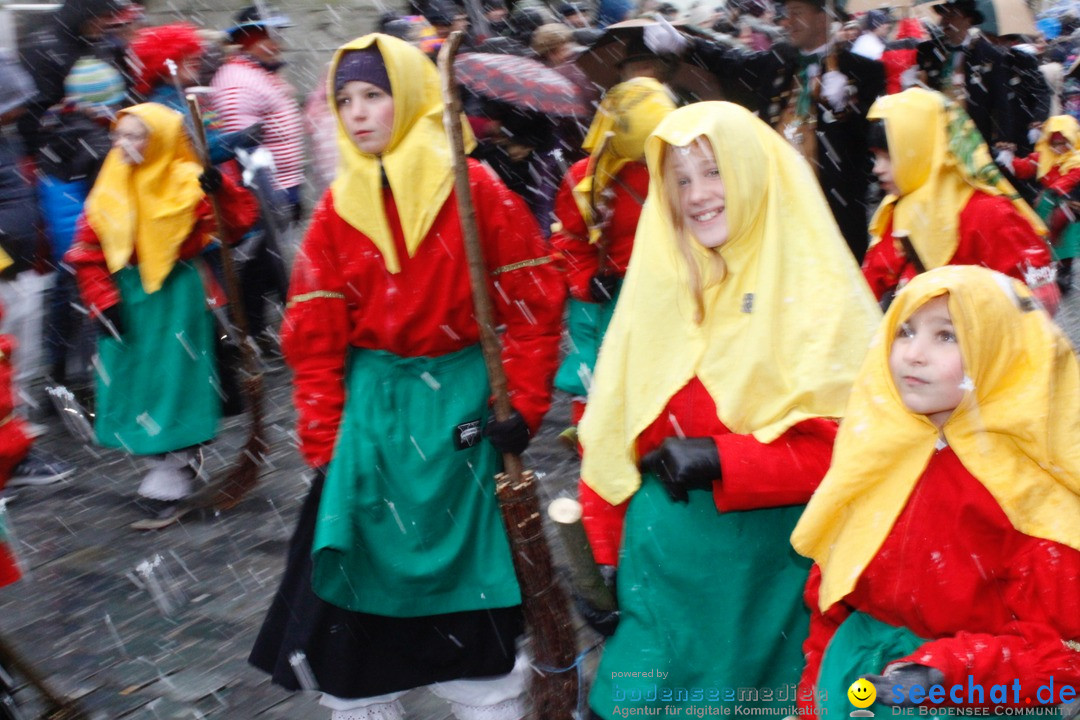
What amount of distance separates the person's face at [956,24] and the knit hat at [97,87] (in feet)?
17.5

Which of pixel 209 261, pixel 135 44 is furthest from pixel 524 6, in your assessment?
pixel 209 261

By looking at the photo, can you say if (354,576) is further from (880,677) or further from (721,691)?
(880,677)

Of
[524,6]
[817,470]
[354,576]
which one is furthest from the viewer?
[524,6]

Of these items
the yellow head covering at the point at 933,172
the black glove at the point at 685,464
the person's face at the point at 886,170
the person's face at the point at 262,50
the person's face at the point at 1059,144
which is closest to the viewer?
the black glove at the point at 685,464

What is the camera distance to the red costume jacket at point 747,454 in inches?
108

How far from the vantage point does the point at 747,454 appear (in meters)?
2.76

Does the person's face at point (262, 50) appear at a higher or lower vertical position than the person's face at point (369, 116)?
lower

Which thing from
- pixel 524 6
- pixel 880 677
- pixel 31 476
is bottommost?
pixel 31 476

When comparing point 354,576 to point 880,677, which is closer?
point 880,677

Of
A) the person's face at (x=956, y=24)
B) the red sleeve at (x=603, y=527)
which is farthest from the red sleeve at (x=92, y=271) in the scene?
the person's face at (x=956, y=24)

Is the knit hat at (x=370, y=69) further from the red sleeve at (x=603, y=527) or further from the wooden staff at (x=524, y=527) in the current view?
the red sleeve at (x=603, y=527)

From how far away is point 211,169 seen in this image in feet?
18.7

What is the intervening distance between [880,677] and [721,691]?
Answer: 0.51m

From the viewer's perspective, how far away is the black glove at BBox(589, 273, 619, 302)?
5367 mm
